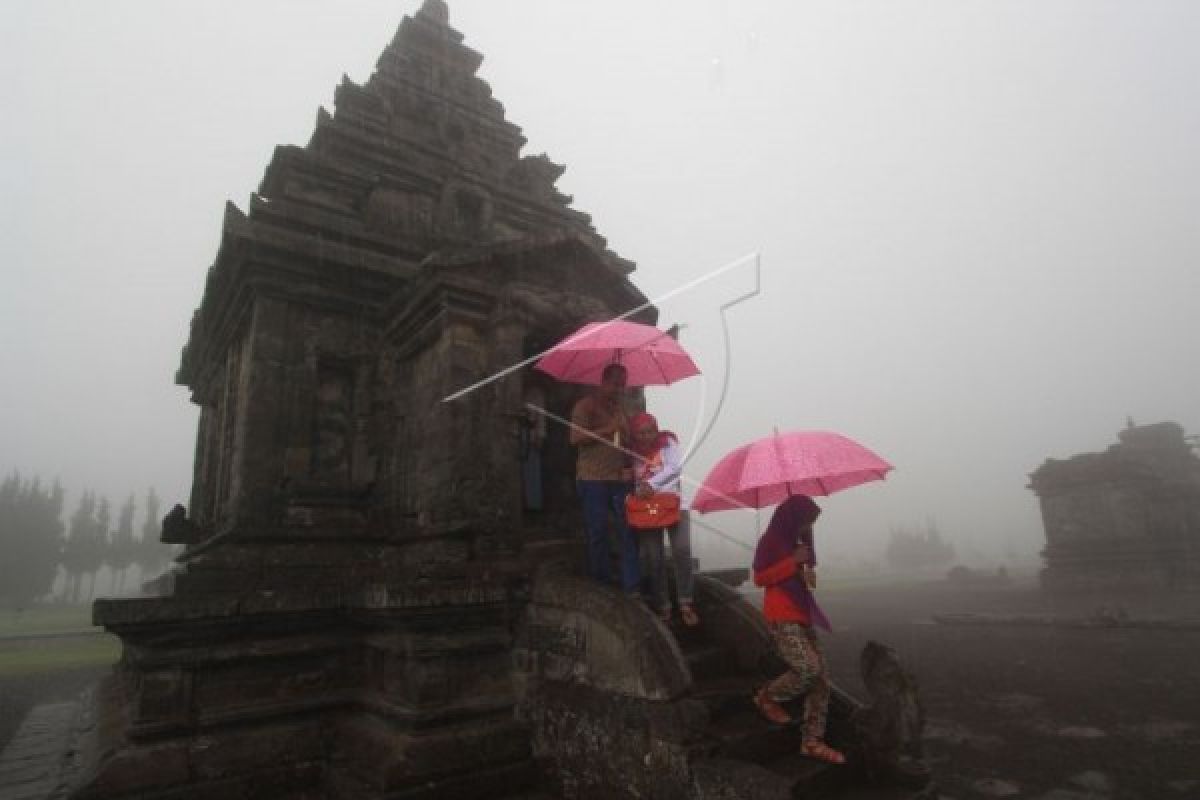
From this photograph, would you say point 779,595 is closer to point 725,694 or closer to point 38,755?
point 725,694

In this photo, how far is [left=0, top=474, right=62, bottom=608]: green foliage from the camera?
55312mm

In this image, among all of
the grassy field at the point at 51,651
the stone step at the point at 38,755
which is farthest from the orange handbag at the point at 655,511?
the grassy field at the point at 51,651

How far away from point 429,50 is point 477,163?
9.89ft

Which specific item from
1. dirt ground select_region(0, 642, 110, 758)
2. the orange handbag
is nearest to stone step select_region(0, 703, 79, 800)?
dirt ground select_region(0, 642, 110, 758)

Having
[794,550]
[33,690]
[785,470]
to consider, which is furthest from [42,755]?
[785,470]

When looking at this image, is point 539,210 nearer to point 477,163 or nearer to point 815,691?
point 477,163

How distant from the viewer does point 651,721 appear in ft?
14.8

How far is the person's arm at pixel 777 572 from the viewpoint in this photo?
16.0 feet

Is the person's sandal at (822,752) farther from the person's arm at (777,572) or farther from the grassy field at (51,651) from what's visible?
the grassy field at (51,651)

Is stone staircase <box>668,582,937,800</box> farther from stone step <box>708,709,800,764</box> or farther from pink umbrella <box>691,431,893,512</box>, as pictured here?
pink umbrella <box>691,431,893,512</box>

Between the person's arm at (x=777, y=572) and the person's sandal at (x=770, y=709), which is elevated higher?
the person's arm at (x=777, y=572)

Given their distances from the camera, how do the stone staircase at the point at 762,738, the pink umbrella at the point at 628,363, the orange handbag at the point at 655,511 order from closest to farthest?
the stone staircase at the point at 762,738
the orange handbag at the point at 655,511
the pink umbrella at the point at 628,363

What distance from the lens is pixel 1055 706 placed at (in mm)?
8836

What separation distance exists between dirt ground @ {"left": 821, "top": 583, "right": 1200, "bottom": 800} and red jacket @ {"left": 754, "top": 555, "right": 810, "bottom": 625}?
278cm
